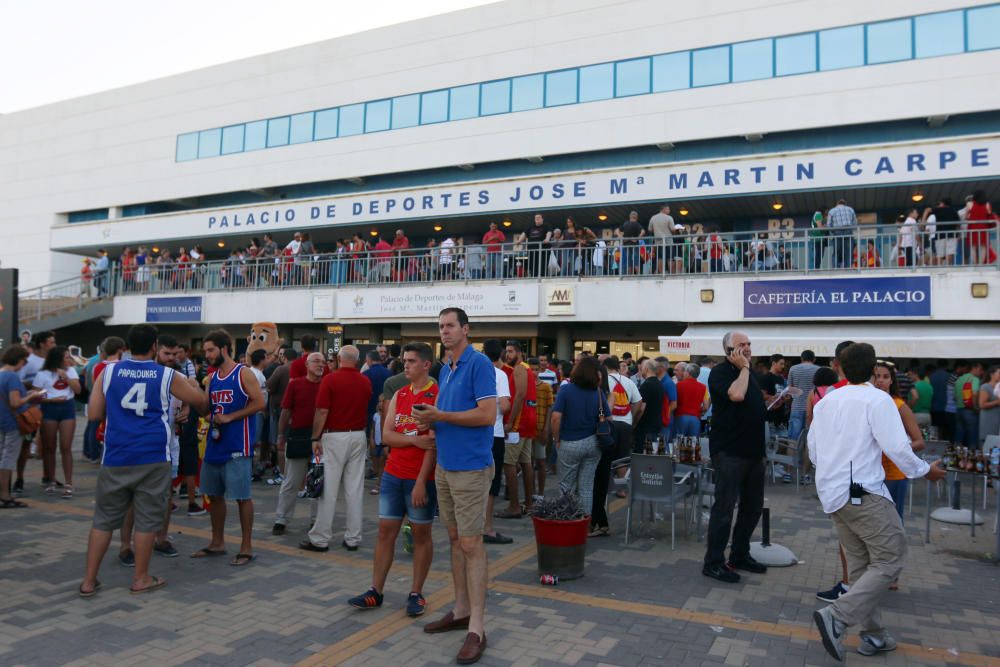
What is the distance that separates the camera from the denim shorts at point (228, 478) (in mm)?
5891

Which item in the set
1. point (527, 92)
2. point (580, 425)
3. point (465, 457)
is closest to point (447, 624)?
point (465, 457)

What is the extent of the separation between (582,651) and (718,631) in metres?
1.03

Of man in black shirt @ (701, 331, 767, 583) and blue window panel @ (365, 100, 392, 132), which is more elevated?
blue window panel @ (365, 100, 392, 132)

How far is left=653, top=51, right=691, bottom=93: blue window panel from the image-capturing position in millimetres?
19141

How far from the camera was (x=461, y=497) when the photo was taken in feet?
13.8

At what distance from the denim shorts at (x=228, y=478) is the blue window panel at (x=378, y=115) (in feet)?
63.7

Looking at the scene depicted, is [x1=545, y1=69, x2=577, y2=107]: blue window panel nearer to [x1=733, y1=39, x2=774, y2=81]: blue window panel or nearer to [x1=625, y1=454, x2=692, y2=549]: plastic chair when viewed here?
[x1=733, y1=39, x2=774, y2=81]: blue window panel

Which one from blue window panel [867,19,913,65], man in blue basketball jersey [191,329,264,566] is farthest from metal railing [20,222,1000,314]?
man in blue basketball jersey [191,329,264,566]

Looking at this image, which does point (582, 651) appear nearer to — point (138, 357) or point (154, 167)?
point (138, 357)

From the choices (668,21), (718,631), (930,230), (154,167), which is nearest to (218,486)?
(718,631)

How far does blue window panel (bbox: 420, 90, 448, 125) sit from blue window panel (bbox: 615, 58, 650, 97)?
593 centimetres

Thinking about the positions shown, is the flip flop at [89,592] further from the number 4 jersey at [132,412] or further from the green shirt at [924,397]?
the green shirt at [924,397]

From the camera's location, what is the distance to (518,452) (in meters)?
7.97

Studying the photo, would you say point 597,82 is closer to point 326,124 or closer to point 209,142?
point 326,124
